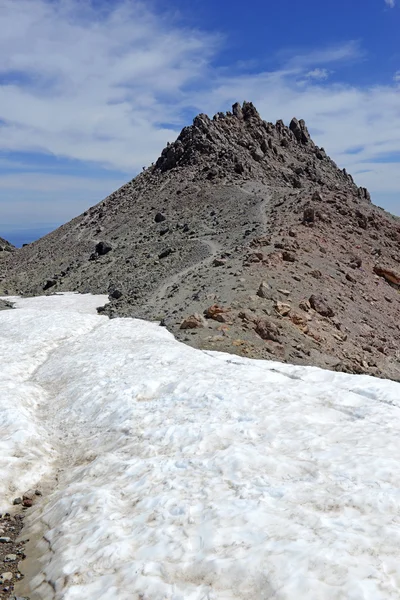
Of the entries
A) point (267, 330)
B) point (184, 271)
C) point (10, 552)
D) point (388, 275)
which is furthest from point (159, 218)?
point (10, 552)

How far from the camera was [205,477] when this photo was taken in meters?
11.2

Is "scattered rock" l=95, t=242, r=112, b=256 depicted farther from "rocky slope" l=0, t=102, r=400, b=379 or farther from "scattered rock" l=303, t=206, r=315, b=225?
"scattered rock" l=303, t=206, r=315, b=225

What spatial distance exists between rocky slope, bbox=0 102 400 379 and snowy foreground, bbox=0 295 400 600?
23.9ft

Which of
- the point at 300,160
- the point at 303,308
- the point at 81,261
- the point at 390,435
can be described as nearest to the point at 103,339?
the point at 303,308

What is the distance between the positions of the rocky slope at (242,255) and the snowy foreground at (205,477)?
7299mm

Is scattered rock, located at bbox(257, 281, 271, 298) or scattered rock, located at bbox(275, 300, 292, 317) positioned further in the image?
scattered rock, located at bbox(257, 281, 271, 298)

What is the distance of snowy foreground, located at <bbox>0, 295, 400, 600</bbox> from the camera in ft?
25.8

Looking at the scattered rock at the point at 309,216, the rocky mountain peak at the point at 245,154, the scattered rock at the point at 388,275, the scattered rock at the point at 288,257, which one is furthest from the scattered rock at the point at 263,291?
the rocky mountain peak at the point at 245,154

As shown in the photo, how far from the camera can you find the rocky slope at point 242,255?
91.5ft

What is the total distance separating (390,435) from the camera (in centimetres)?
1268

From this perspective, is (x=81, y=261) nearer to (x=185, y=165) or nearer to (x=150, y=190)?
(x=150, y=190)

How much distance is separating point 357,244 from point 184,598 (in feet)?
146

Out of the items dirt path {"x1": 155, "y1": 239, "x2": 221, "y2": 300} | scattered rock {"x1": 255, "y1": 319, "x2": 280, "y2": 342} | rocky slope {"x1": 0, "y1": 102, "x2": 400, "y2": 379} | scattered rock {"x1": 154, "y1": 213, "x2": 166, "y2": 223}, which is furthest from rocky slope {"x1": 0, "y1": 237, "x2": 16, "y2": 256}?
scattered rock {"x1": 255, "y1": 319, "x2": 280, "y2": 342}

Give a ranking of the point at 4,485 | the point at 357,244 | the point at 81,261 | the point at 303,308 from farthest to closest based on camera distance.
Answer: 1. the point at 81,261
2. the point at 357,244
3. the point at 303,308
4. the point at 4,485
